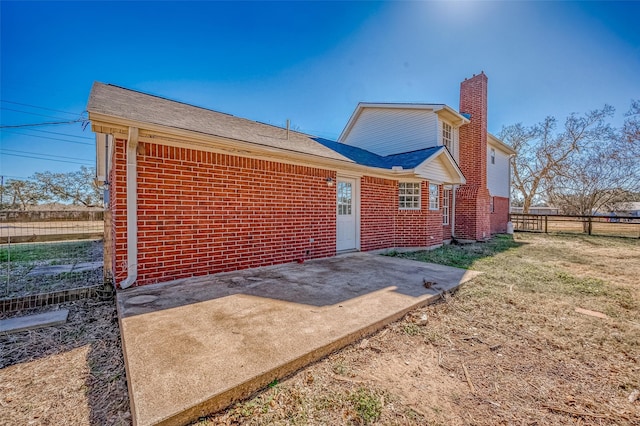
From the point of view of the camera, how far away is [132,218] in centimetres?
400

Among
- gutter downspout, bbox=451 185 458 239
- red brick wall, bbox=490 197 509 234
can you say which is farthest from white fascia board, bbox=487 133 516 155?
gutter downspout, bbox=451 185 458 239

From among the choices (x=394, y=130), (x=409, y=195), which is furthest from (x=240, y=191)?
(x=394, y=130)

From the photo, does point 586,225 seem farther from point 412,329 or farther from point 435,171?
point 412,329

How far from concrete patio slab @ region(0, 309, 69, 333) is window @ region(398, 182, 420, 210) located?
27.8 ft

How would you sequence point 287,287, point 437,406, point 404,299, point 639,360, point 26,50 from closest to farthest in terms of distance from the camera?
1. point 437,406
2. point 639,360
3. point 404,299
4. point 287,287
5. point 26,50

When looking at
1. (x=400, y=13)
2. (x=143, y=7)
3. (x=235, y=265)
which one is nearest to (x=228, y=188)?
(x=235, y=265)

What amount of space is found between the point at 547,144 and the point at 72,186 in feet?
162

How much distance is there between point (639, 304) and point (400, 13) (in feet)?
28.4

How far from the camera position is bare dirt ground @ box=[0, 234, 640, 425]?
1.79 metres

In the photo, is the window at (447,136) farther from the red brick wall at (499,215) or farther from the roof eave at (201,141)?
the roof eave at (201,141)

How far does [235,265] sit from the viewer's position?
203 inches

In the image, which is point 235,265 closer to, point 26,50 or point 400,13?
point 400,13

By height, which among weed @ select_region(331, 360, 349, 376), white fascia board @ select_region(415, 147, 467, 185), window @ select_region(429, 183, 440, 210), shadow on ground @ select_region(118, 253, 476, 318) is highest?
white fascia board @ select_region(415, 147, 467, 185)

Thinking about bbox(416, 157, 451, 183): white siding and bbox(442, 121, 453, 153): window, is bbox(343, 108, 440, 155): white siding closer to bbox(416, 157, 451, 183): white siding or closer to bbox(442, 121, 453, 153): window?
bbox(442, 121, 453, 153): window
